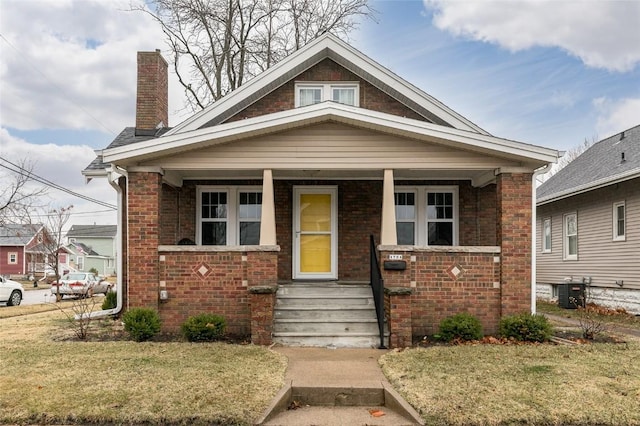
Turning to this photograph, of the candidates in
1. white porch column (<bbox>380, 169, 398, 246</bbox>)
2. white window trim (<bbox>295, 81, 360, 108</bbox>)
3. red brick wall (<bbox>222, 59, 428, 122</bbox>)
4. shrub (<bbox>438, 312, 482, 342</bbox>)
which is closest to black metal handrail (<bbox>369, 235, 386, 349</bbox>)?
white porch column (<bbox>380, 169, 398, 246</bbox>)

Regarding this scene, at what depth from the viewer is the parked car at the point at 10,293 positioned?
21.7 meters

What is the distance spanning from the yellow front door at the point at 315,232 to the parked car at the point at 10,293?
16015 mm

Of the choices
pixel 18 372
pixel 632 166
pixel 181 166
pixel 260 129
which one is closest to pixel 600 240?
pixel 632 166

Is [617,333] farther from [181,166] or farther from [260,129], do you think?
[181,166]

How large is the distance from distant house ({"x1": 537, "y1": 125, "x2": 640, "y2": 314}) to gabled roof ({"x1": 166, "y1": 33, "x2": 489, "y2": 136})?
17.5 feet

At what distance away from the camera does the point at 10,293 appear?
2200 centimetres

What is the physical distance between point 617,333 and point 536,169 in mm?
3959

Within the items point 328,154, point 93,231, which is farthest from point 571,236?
point 93,231

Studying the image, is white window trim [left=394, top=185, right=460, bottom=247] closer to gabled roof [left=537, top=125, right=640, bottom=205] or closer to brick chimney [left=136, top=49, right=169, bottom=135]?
gabled roof [left=537, top=125, right=640, bottom=205]

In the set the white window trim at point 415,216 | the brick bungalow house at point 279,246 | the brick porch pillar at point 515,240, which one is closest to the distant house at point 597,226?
the brick porch pillar at point 515,240

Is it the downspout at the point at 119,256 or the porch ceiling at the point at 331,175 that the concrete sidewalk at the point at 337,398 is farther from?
the downspout at the point at 119,256

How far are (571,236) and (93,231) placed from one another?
64.6 metres

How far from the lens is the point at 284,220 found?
1196 centimetres

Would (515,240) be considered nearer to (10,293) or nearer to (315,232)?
(315,232)
